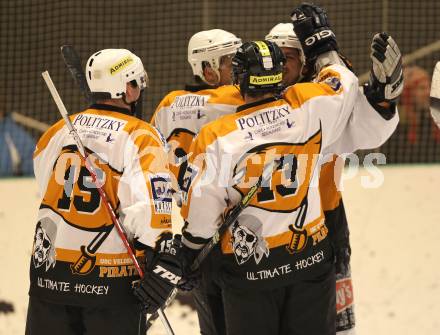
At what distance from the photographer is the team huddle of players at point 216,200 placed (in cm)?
256

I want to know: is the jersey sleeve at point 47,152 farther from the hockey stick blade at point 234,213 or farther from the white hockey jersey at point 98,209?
the hockey stick blade at point 234,213

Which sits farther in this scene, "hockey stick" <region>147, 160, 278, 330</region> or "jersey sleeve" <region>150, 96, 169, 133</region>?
"jersey sleeve" <region>150, 96, 169, 133</region>

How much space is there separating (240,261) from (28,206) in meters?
1.95

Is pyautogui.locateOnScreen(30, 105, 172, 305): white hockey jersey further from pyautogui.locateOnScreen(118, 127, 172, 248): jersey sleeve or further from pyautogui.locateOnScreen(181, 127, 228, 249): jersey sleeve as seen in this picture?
pyautogui.locateOnScreen(181, 127, 228, 249): jersey sleeve

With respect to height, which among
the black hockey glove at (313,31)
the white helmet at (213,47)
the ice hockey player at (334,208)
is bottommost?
the ice hockey player at (334,208)

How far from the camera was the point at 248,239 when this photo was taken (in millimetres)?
2652

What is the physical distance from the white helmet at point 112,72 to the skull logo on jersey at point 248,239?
0.54m

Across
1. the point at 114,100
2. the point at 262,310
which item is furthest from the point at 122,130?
the point at 262,310

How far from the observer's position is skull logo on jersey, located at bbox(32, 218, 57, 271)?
103 inches

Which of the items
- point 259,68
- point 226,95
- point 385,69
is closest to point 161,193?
point 259,68

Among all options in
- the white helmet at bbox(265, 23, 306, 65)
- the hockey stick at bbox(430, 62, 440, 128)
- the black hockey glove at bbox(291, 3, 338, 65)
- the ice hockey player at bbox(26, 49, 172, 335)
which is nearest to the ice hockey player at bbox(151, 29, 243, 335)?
the white helmet at bbox(265, 23, 306, 65)

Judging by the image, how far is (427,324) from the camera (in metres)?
3.88

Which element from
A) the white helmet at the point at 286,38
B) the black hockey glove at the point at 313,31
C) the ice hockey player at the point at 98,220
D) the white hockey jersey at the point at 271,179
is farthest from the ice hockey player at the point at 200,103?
the ice hockey player at the point at 98,220

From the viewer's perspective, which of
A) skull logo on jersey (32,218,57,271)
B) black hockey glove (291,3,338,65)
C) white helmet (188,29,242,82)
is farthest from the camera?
white helmet (188,29,242,82)
